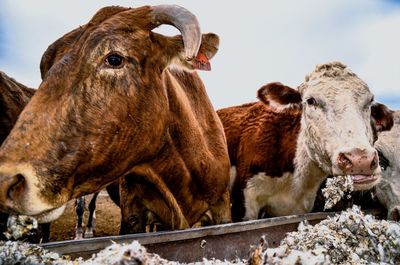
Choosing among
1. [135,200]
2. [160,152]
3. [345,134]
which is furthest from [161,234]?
[345,134]

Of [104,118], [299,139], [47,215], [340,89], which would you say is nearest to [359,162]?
[340,89]

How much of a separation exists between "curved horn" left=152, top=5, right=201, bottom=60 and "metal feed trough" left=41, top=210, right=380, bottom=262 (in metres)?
1.01

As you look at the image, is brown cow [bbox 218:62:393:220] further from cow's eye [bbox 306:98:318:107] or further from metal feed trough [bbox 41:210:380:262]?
metal feed trough [bbox 41:210:380:262]

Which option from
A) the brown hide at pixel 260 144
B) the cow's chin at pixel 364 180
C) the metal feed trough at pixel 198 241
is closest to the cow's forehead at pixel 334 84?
the brown hide at pixel 260 144

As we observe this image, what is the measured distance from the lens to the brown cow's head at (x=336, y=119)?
3250 millimetres

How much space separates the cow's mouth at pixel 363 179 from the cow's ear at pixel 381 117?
1465mm

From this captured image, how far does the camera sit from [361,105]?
3.79 metres

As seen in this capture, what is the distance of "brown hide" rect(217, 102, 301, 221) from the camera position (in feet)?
15.0

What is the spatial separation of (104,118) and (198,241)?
89cm

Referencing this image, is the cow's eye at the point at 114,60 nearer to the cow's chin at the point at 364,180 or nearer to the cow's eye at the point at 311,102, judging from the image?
the cow's chin at the point at 364,180

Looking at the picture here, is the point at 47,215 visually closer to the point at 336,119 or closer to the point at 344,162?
the point at 344,162

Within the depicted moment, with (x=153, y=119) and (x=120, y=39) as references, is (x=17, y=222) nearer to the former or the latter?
(x=153, y=119)

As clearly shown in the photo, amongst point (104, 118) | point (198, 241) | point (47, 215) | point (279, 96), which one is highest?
point (279, 96)

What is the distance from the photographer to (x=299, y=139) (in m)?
4.58
